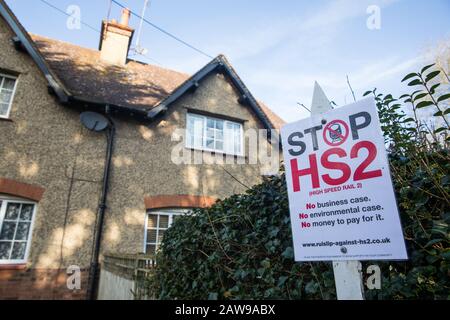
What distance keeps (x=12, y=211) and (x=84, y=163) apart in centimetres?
183

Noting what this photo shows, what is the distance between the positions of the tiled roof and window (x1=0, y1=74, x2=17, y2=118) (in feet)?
3.87

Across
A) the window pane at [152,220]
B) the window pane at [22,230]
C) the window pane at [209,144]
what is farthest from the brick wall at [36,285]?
the window pane at [209,144]

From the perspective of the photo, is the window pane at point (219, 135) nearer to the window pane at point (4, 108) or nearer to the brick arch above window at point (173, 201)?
the brick arch above window at point (173, 201)

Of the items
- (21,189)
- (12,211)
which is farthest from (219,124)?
(12,211)

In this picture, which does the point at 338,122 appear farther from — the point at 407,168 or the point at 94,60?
the point at 94,60

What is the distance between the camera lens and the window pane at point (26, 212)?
21.2ft

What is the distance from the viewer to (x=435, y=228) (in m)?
1.36

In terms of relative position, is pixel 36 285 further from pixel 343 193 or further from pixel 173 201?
pixel 343 193

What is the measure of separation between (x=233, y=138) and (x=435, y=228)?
8.39 meters

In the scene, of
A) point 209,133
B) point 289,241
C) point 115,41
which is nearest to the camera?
point 289,241

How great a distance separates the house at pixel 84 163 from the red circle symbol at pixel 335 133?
6.39 metres

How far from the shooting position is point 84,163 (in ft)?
23.5

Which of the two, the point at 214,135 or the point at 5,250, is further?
the point at 214,135

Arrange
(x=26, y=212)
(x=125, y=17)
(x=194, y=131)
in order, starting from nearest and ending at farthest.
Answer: (x=26, y=212) < (x=194, y=131) < (x=125, y=17)
